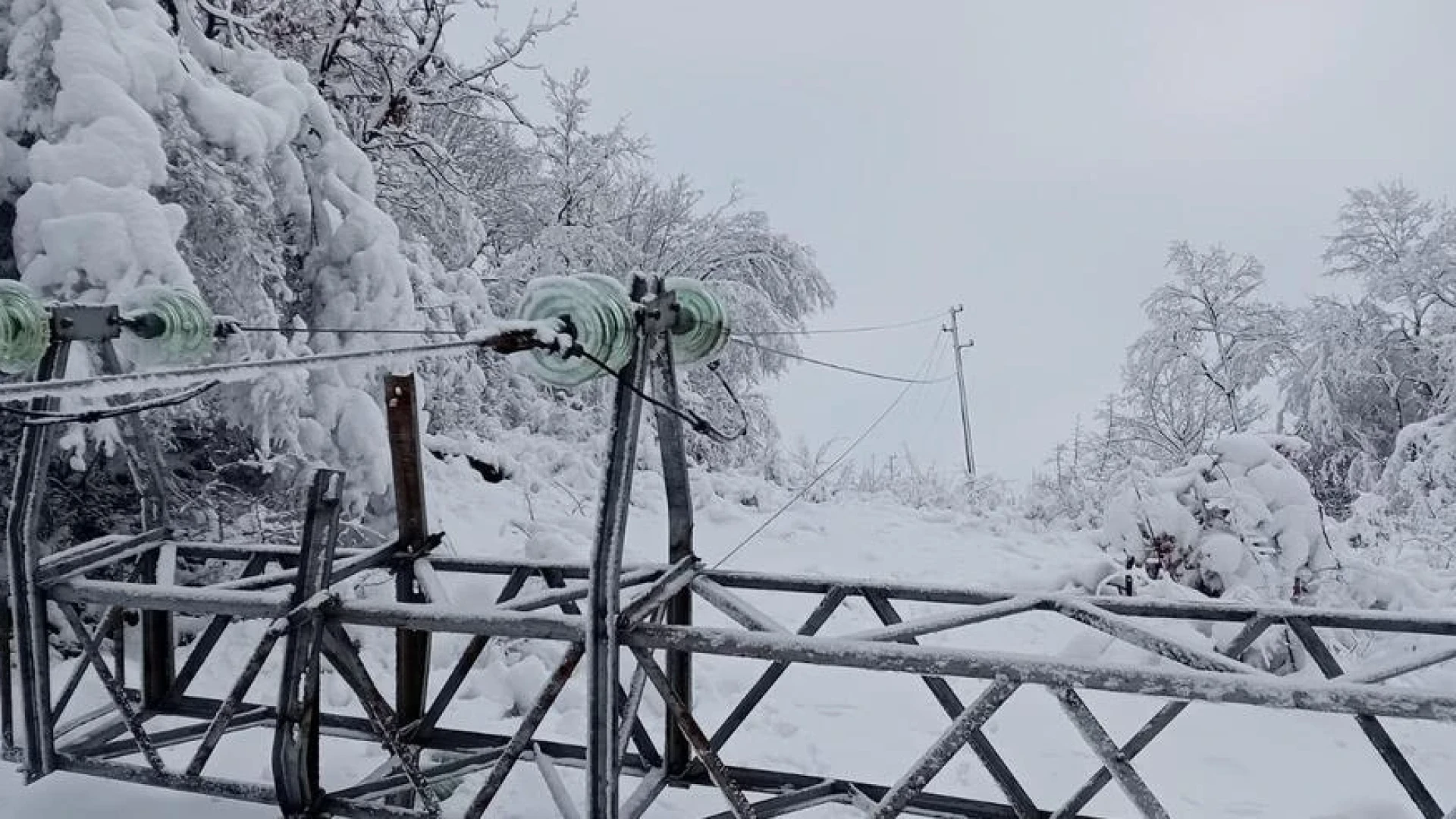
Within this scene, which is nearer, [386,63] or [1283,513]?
[1283,513]

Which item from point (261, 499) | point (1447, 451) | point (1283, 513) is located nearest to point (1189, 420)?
point (1447, 451)

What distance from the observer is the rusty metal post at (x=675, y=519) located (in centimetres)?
321

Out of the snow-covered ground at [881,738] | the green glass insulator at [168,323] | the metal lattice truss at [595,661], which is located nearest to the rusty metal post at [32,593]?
the metal lattice truss at [595,661]

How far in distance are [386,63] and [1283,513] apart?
1024cm

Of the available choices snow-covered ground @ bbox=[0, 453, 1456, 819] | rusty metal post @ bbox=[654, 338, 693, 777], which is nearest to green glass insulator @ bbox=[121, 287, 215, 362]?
snow-covered ground @ bbox=[0, 453, 1456, 819]

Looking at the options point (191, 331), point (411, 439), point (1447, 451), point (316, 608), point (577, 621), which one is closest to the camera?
point (577, 621)

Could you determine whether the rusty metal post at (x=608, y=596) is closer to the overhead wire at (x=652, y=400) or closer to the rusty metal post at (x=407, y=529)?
the overhead wire at (x=652, y=400)

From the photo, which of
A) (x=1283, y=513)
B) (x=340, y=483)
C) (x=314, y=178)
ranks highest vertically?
(x=314, y=178)

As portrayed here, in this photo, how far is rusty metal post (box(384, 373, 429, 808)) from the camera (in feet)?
14.2

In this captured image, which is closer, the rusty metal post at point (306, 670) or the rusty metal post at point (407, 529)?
the rusty metal post at point (306, 670)

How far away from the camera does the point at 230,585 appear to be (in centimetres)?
398

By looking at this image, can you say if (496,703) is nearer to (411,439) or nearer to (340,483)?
(411,439)

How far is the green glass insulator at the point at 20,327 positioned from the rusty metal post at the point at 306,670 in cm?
146

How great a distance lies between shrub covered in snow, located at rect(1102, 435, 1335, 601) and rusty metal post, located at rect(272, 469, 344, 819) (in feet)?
21.0
